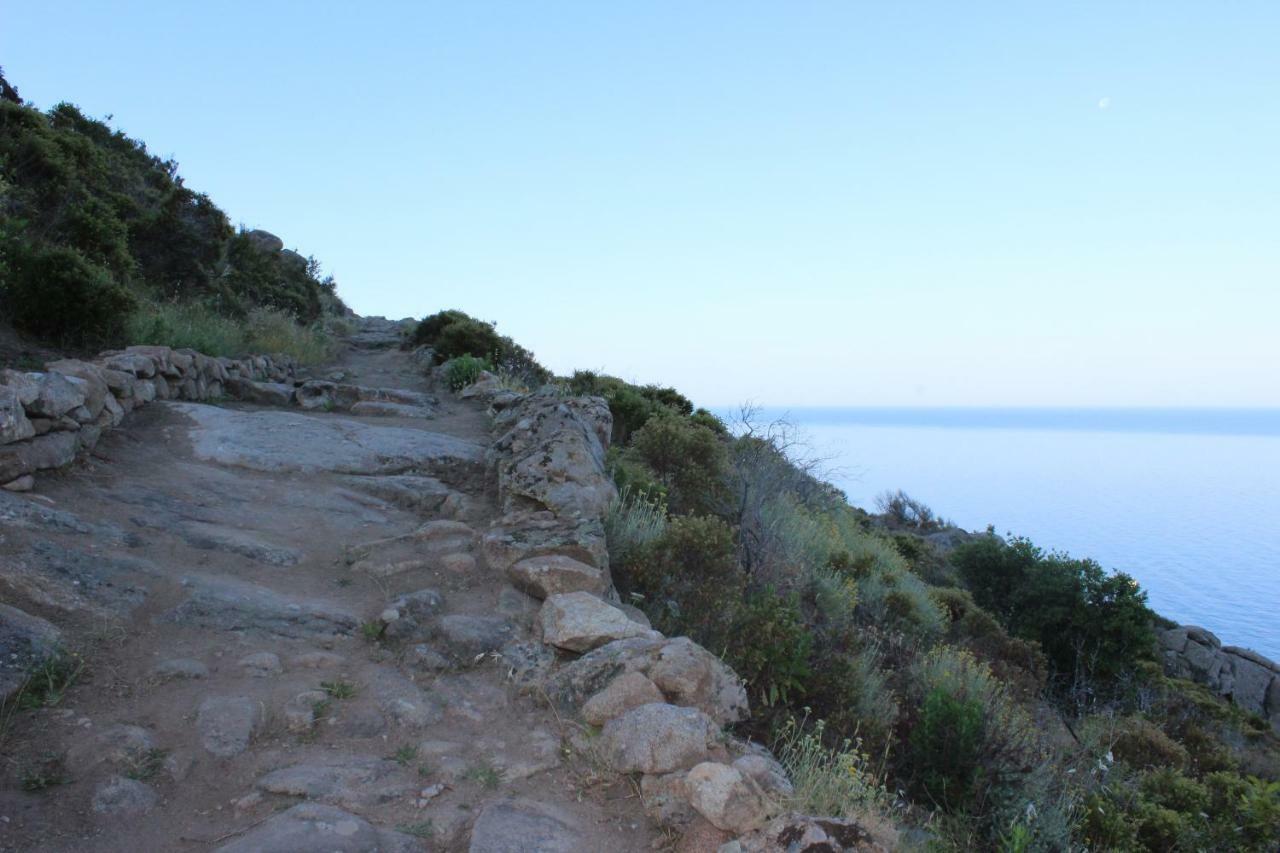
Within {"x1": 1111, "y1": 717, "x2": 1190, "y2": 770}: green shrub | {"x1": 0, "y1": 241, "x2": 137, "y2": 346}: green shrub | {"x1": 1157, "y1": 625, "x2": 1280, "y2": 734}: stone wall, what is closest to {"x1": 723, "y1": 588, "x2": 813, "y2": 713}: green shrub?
{"x1": 1111, "y1": 717, "x2": 1190, "y2": 770}: green shrub

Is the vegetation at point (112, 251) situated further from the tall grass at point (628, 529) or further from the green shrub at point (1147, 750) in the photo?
the green shrub at point (1147, 750)

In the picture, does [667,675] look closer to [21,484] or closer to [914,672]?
[914,672]

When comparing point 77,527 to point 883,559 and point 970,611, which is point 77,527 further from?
point 970,611

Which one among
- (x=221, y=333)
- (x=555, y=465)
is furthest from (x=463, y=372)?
(x=555, y=465)

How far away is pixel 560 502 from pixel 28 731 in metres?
3.67

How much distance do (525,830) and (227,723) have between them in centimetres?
147

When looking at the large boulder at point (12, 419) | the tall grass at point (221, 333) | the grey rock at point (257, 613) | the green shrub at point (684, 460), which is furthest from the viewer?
the tall grass at point (221, 333)

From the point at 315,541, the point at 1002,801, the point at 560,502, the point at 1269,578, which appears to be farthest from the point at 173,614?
the point at 1269,578

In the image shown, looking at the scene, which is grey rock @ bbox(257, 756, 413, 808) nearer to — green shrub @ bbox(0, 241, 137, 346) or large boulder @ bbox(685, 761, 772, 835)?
large boulder @ bbox(685, 761, 772, 835)

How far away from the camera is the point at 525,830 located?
316cm

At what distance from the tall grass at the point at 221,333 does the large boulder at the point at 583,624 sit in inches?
295

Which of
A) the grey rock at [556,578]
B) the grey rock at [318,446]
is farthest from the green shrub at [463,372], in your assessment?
the grey rock at [556,578]

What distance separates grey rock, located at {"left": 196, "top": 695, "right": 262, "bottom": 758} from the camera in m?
3.48

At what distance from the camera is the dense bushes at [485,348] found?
1578 centimetres
